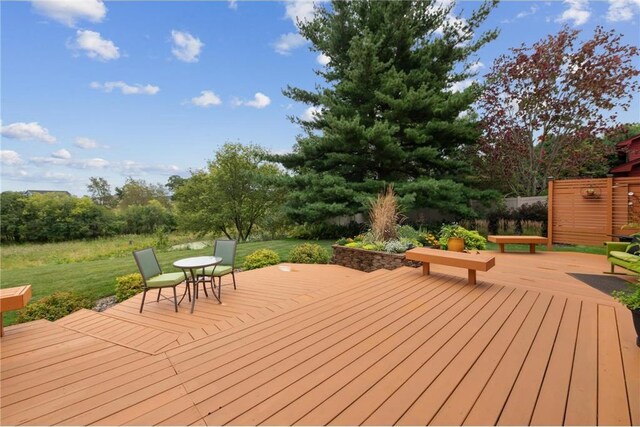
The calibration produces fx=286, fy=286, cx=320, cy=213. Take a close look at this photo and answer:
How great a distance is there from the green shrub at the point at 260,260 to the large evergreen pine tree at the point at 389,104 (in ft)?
9.66

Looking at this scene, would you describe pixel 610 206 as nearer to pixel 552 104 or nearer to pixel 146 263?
pixel 552 104

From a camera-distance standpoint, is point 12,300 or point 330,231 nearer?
point 12,300

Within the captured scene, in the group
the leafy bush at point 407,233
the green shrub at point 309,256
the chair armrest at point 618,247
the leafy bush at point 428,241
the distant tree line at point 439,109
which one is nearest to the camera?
the chair armrest at point 618,247

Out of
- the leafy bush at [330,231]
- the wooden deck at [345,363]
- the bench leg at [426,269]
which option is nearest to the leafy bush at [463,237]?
the bench leg at [426,269]

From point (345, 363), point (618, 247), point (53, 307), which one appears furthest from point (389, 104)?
point (53, 307)

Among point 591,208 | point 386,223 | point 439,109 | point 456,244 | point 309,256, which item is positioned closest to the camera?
point 456,244

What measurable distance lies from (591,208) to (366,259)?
5.51 meters

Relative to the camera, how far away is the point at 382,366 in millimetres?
1840

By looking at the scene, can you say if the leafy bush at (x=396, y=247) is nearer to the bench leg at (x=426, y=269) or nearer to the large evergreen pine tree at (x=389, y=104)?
the bench leg at (x=426, y=269)

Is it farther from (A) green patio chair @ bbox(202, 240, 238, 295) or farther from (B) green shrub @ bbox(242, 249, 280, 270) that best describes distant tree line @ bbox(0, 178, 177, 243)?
(A) green patio chair @ bbox(202, 240, 238, 295)

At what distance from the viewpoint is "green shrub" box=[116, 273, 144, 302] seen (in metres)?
4.20

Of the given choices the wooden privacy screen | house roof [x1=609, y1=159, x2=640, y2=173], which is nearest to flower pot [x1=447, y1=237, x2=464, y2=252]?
the wooden privacy screen

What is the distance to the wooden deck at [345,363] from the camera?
4.78 feet

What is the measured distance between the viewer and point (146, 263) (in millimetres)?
3609
